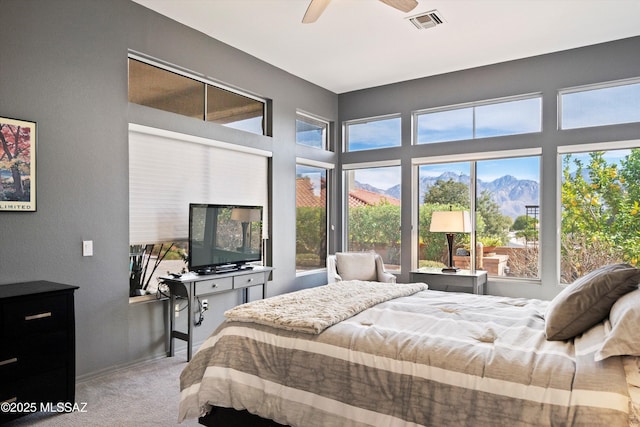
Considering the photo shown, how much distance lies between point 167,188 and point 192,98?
0.94 metres

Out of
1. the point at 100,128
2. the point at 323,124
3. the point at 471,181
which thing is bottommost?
the point at 471,181

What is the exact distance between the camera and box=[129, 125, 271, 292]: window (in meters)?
3.66

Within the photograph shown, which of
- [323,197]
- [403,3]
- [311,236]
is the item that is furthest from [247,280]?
[403,3]

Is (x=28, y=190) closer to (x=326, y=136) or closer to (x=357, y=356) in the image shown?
(x=357, y=356)

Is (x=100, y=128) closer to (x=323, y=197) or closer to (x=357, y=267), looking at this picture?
(x=357, y=267)

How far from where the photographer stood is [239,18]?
3830mm

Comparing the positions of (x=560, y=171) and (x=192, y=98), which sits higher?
(x=192, y=98)

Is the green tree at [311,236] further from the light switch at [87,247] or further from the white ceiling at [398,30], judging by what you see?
the light switch at [87,247]

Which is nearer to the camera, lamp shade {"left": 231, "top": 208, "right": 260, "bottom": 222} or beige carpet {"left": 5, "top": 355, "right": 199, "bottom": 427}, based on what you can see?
beige carpet {"left": 5, "top": 355, "right": 199, "bottom": 427}

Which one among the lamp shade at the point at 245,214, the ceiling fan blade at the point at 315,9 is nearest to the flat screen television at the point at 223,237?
the lamp shade at the point at 245,214

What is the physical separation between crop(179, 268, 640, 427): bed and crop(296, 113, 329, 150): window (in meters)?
3.37

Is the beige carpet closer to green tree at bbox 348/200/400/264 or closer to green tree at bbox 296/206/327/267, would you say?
green tree at bbox 296/206/327/267

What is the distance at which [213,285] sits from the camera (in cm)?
377

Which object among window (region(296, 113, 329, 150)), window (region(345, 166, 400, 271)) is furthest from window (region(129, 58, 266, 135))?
window (region(345, 166, 400, 271))
